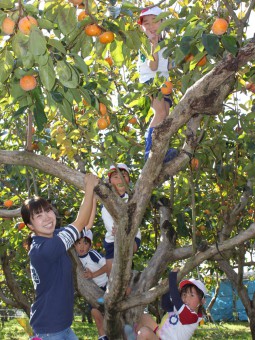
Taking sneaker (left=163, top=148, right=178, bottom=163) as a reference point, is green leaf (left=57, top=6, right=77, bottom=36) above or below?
above

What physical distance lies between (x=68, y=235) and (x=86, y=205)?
0.25 m

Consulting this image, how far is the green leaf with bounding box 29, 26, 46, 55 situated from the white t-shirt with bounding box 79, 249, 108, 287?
12.3 ft

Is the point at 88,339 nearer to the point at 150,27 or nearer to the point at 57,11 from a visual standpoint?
the point at 150,27

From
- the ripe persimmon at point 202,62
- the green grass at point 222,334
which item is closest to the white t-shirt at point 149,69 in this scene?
the ripe persimmon at point 202,62

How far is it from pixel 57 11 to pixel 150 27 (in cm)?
144

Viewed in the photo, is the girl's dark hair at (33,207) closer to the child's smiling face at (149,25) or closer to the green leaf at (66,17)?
the green leaf at (66,17)

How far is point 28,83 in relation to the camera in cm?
296

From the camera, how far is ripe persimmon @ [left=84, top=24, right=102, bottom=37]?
3049 mm

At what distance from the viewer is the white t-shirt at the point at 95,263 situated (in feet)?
18.8

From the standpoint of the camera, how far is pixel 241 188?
6.82 m

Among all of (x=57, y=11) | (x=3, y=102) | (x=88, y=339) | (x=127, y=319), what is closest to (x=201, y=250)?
(x=127, y=319)

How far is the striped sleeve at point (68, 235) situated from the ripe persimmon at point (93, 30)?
1.16m

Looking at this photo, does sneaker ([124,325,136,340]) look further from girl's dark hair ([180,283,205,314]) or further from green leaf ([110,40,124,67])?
green leaf ([110,40,124,67])

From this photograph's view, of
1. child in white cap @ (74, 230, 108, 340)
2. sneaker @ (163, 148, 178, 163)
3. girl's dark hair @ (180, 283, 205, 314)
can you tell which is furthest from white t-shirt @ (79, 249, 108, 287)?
sneaker @ (163, 148, 178, 163)
